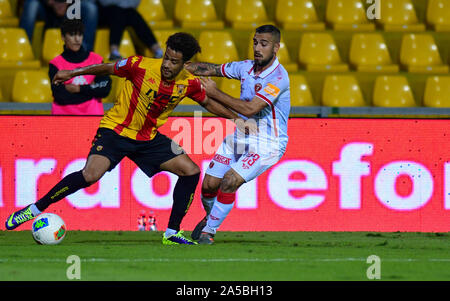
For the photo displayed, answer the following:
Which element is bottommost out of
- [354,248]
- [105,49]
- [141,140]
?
[354,248]

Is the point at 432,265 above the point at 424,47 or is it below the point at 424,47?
below

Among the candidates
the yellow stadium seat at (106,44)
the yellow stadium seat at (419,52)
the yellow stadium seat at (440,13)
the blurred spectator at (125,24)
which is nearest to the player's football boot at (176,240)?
the blurred spectator at (125,24)

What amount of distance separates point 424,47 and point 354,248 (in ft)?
17.3

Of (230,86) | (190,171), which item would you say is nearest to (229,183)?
(190,171)

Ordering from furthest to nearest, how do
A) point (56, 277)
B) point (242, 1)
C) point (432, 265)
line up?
point (242, 1) → point (432, 265) → point (56, 277)

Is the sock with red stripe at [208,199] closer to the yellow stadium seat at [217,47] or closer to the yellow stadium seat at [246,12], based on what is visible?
the yellow stadium seat at [217,47]

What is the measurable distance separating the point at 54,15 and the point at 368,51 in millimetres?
4170

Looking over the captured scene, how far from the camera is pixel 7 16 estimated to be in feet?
43.5

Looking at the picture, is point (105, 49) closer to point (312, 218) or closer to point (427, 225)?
point (312, 218)

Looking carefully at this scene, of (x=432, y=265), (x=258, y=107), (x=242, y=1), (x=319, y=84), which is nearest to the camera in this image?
(x=432, y=265)

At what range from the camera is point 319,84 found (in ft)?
39.9

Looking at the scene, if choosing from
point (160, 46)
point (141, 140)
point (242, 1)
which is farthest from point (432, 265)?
point (242, 1)

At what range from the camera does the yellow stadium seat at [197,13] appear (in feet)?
43.0

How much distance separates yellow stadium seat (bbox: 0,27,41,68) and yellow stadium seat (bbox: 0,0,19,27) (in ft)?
3.07
